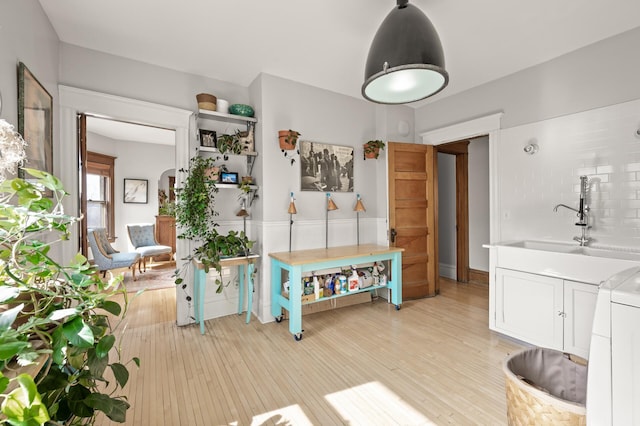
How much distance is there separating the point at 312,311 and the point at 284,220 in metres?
1.15

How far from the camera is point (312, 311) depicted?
3.41 metres

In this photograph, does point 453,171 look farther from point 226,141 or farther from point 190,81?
point 190,81

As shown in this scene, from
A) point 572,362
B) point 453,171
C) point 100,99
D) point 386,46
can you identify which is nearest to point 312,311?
point 572,362

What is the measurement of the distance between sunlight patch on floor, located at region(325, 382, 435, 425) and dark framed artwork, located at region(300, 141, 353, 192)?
2.15 m

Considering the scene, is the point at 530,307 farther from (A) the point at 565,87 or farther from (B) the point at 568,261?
(A) the point at 565,87

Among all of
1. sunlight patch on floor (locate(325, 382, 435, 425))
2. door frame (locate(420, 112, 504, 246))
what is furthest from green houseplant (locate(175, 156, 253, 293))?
door frame (locate(420, 112, 504, 246))

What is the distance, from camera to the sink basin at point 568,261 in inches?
81.0

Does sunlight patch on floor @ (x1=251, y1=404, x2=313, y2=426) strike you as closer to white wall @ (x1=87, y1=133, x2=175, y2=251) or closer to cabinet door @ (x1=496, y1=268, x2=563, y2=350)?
cabinet door @ (x1=496, y1=268, x2=563, y2=350)

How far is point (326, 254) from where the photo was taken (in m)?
3.10

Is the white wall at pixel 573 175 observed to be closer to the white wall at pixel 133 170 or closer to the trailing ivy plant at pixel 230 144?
the trailing ivy plant at pixel 230 144

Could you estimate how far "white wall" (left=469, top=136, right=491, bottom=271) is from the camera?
452 centimetres

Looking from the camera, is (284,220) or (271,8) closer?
(271,8)

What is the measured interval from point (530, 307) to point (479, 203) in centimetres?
247

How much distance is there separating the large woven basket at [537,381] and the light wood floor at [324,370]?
0.36m
